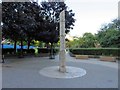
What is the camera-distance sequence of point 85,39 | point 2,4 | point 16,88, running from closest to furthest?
point 16,88
point 2,4
point 85,39

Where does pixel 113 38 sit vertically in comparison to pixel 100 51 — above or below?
above

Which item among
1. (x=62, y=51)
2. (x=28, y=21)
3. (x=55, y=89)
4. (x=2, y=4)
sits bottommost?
(x=55, y=89)

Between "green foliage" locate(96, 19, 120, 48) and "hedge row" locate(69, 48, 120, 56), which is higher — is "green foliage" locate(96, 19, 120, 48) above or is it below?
above

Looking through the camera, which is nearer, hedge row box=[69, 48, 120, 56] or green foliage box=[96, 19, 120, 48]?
hedge row box=[69, 48, 120, 56]

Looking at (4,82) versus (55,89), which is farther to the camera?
(4,82)

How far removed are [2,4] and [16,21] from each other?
195 centimetres

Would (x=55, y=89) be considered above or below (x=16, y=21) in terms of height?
below

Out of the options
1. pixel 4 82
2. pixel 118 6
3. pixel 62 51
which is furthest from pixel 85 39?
pixel 4 82

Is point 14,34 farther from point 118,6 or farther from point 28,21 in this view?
point 118,6

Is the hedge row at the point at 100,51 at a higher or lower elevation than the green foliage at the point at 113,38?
lower

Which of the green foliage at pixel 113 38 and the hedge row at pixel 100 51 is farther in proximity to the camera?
the green foliage at pixel 113 38

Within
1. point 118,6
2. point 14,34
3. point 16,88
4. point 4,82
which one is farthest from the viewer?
point 118,6

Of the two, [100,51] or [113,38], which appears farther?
[113,38]

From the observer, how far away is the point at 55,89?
9.16 m
